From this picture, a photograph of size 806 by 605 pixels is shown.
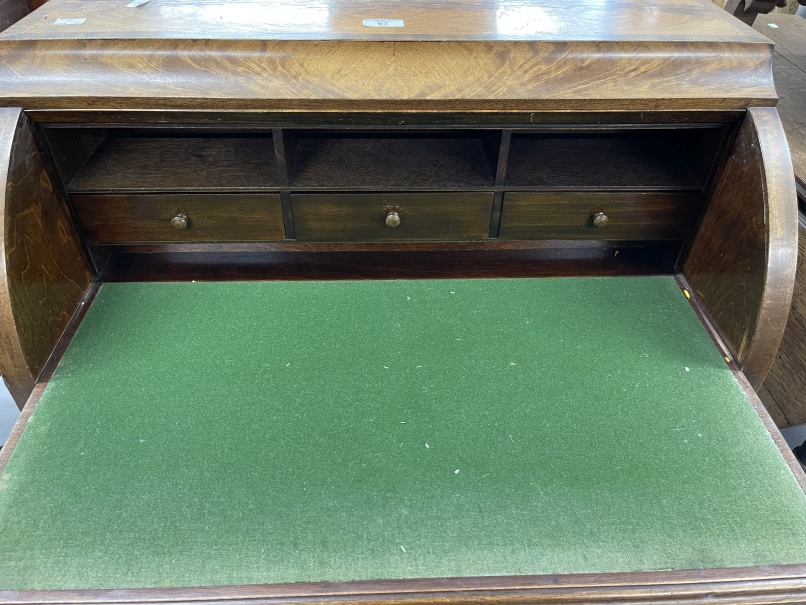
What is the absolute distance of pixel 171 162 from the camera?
109 centimetres

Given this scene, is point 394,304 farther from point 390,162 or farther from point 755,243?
point 755,243

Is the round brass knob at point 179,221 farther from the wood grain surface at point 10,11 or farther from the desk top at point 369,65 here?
the wood grain surface at point 10,11

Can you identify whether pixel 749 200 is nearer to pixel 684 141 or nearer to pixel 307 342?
pixel 684 141

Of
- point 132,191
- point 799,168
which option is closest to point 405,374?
point 132,191

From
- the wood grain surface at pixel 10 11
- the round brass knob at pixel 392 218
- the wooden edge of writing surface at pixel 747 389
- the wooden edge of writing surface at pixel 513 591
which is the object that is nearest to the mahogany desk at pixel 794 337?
the wooden edge of writing surface at pixel 747 389

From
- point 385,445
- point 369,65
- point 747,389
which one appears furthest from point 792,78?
point 385,445

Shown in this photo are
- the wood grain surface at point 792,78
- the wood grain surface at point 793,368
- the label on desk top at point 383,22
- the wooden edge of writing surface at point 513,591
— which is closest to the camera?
the wooden edge of writing surface at point 513,591

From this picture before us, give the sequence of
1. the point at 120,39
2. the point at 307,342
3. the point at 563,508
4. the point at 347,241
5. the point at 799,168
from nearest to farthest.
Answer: the point at 563,508
the point at 120,39
the point at 307,342
the point at 347,241
the point at 799,168

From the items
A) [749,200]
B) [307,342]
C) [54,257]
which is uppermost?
[749,200]

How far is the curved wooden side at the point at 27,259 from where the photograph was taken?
0.84m

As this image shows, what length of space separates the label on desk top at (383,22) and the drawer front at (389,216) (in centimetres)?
28

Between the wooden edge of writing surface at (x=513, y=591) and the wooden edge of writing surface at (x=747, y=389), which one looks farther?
the wooden edge of writing surface at (x=747, y=389)

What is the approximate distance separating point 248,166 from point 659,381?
0.81m

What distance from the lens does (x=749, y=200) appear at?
0.94 m
